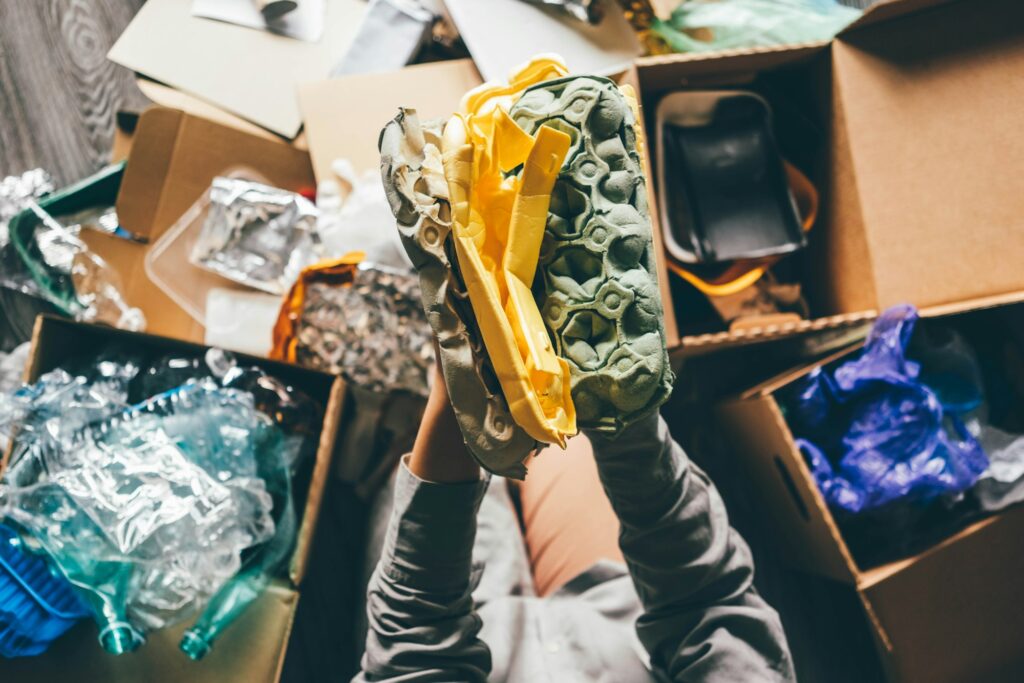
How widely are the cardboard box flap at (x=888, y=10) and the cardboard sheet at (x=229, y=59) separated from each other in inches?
29.0

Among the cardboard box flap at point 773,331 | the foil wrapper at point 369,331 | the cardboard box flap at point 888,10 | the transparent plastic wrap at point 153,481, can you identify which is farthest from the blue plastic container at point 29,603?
the cardboard box flap at point 888,10

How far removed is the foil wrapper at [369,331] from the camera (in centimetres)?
94

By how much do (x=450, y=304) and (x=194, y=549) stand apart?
1.76 feet

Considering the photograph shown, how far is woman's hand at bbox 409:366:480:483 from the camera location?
0.61 m

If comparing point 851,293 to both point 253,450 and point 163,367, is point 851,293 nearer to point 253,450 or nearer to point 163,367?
point 253,450

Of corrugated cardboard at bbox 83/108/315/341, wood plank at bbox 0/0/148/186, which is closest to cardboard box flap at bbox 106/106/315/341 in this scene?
corrugated cardboard at bbox 83/108/315/341

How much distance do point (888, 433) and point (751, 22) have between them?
0.62 meters

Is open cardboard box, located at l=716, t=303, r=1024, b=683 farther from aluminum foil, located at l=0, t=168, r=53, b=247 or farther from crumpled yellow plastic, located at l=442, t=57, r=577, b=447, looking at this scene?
aluminum foil, located at l=0, t=168, r=53, b=247

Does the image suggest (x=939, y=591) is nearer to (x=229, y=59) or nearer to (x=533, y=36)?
(x=533, y=36)

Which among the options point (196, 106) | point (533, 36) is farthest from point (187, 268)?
point (533, 36)

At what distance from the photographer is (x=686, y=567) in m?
0.68

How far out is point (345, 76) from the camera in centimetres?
109

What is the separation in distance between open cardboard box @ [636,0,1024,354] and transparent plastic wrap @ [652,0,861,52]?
5.3 inches

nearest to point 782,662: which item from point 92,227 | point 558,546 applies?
point 558,546
